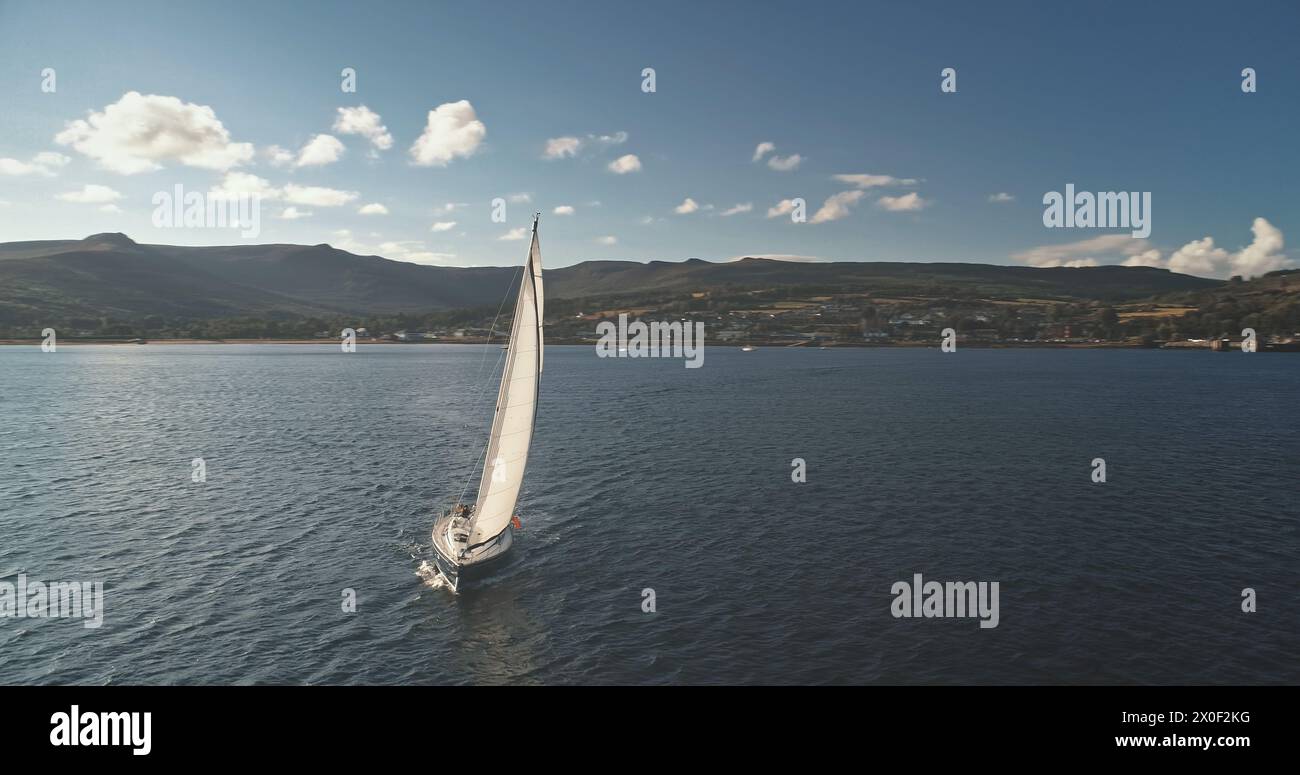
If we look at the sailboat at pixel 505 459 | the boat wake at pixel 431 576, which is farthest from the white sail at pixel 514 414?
the boat wake at pixel 431 576

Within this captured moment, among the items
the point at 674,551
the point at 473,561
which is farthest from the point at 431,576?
the point at 674,551

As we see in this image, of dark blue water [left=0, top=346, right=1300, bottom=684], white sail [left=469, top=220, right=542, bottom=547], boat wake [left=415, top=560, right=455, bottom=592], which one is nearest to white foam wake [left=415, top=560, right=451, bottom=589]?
boat wake [left=415, top=560, right=455, bottom=592]

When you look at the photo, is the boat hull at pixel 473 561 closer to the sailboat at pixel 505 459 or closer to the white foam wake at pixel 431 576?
the sailboat at pixel 505 459

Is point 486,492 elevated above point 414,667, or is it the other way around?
point 486,492

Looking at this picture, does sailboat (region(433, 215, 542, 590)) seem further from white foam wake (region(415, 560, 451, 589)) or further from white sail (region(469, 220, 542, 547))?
white foam wake (region(415, 560, 451, 589))
